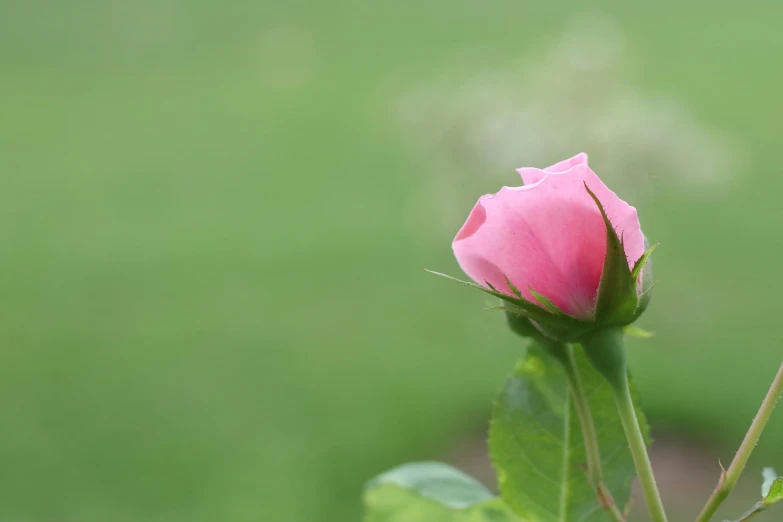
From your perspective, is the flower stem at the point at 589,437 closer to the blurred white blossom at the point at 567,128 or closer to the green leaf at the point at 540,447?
the green leaf at the point at 540,447

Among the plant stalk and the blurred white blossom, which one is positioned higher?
the blurred white blossom

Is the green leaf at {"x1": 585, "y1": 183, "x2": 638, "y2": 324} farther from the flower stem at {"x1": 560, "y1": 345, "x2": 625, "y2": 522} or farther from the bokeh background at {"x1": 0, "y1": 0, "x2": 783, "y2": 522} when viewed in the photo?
the bokeh background at {"x1": 0, "y1": 0, "x2": 783, "y2": 522}

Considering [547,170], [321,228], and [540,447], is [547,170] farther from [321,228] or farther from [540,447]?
[321,228]

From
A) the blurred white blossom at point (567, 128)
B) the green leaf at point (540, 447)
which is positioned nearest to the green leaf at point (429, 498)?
the green leaf at point (540, 447)

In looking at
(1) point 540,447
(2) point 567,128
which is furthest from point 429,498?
(2) point 567,128

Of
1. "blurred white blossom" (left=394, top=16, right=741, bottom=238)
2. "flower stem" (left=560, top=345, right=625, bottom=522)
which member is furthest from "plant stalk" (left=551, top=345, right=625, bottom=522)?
Answer: "blurred white blossom" (left=394, top=16, right=741, bottom=238)

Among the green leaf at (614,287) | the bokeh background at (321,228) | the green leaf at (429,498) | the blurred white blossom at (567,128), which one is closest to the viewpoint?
the green leaf at (614,287)
